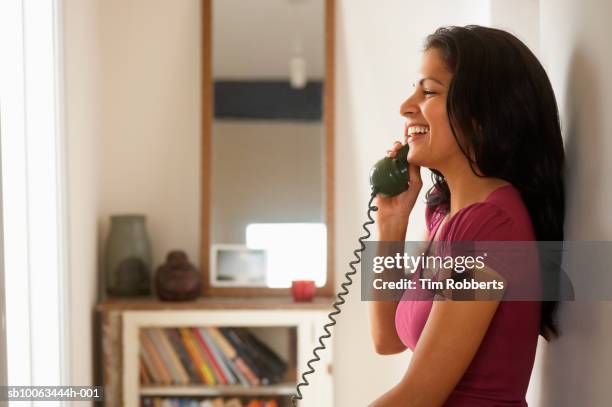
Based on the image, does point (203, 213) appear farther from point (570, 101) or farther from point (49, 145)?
point (570, 101)

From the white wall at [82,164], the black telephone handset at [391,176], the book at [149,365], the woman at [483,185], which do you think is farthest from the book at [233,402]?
the woman at [483,185]

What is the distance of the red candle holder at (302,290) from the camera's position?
277cm

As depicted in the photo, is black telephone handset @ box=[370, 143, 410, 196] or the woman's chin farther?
black telephone handset @ box=[370, 143, 410, 196]

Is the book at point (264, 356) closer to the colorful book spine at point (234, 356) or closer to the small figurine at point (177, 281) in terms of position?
the colorful book spine at point (234, 356)

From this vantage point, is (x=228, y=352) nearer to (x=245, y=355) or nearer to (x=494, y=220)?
(x=245, y=355)

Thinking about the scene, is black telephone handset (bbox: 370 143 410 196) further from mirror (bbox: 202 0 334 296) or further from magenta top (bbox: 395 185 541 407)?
mirror (bbox: 202 0 334 296)

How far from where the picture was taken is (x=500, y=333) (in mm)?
1118

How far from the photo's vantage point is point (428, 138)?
4.05 feet

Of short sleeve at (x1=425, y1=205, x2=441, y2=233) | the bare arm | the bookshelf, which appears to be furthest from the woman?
the bookshelf

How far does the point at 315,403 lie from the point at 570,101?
1769mm

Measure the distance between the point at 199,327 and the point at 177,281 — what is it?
0.61 feet

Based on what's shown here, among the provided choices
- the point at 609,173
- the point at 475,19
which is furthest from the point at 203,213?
the point at 609,173

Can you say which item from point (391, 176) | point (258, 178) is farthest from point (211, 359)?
point (391, 176)

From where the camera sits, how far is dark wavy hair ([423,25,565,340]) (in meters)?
1.13
